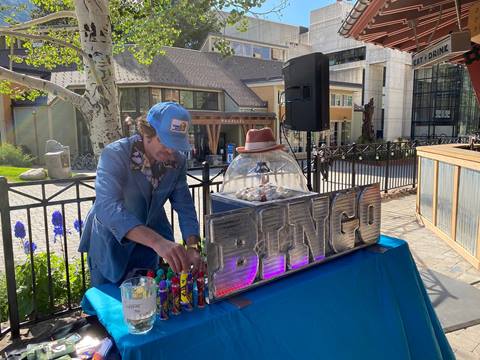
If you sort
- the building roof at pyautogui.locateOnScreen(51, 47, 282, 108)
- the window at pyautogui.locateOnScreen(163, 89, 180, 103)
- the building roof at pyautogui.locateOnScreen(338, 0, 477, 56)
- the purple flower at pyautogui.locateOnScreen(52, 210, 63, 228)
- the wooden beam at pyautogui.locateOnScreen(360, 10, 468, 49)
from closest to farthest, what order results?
1. the purple flower at pyautogui.locateOnScreen(52, 210, 63, 228)
2. the building roof at pyautogui.locateOnScreen(338, 0, 477, 56)
3. the wooden beam at pyautogui.locateOnScreen(360, 10, 468, 49)
4. the building roof at pyautogui.locateOnScreen(51, 47, 282, 108)
5. the window at pyautogui.locateOnScreen(163, 89, 180, 103)

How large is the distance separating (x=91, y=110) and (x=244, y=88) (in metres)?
24.8

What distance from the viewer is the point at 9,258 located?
3113 millimetres

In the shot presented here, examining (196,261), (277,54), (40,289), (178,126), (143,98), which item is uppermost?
(277,54)

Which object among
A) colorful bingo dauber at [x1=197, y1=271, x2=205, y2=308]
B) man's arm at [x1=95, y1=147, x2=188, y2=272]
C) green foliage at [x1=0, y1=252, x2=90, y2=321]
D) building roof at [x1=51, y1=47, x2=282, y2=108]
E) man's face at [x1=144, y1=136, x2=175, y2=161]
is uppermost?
building roof at [x1=51, y1=47, x2=282, y2=108]

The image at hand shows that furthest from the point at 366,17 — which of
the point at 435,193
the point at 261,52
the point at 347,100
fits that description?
the point at 261,52

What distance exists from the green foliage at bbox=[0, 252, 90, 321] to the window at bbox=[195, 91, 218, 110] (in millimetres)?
22330

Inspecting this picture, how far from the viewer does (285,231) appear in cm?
194

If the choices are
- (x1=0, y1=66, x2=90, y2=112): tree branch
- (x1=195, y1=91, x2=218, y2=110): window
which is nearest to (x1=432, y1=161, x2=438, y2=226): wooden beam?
(x1=0, y1=66, x2=90, y2=112): tree branch

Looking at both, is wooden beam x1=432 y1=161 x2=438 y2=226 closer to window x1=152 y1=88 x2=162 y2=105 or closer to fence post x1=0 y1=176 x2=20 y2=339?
fence post x1=0 y1=176 x2=20 y2=339

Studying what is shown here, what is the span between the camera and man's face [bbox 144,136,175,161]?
2033 mm

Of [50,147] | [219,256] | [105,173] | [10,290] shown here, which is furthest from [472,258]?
[50,147]

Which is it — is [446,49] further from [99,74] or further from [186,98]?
[186,98]

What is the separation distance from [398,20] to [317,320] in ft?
16.1

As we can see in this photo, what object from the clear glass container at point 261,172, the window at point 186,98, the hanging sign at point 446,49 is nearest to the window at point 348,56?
the window at point 186,98
